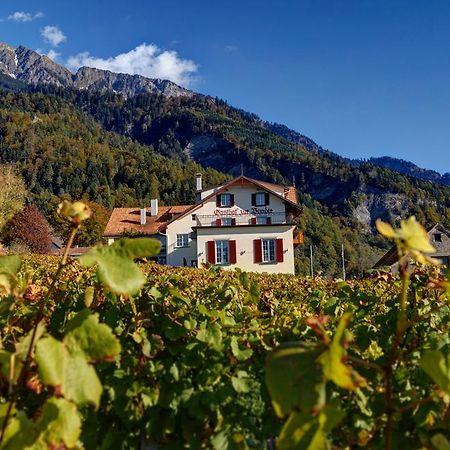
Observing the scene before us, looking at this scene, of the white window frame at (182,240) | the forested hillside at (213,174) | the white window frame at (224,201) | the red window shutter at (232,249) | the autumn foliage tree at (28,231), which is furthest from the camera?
the forested hillside at (213,174)

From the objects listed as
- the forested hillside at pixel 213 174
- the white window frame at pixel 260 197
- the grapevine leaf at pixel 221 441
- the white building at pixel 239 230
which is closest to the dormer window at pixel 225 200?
the white building at pixel 239 230

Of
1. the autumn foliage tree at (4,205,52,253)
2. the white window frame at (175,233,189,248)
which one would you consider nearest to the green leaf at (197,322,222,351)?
the white window frame at (175,233,189,248)

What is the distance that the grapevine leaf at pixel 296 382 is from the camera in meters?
0.80

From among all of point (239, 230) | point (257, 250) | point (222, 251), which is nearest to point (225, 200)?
point (239, 230)

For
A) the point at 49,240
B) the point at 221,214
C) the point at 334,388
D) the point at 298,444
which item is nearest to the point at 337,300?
the point at 334,388

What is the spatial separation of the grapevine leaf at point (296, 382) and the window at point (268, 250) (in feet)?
113

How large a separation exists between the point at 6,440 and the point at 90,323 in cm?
24

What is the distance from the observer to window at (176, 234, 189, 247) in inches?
1596

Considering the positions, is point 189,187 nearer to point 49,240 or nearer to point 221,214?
point 49,240

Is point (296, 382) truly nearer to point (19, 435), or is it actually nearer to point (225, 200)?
point (19, 435)

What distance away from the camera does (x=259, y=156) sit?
16612cm

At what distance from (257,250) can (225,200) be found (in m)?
4.96

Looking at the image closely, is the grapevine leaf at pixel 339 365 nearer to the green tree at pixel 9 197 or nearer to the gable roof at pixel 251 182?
the gable roof at pixel 251 182

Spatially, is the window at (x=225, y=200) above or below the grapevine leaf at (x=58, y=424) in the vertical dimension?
above
